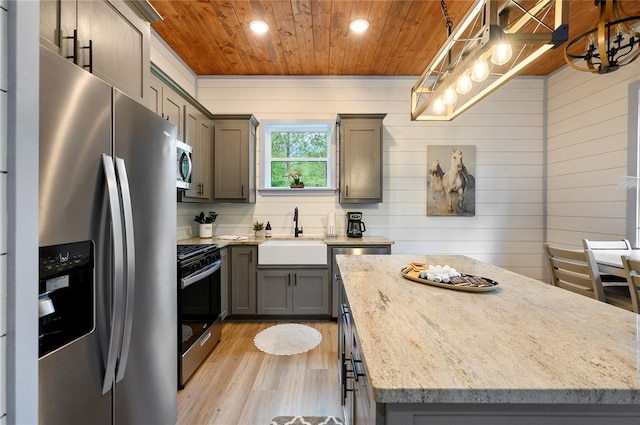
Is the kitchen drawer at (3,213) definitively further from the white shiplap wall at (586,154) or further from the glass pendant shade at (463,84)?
the white shiplap wall at (586,154)

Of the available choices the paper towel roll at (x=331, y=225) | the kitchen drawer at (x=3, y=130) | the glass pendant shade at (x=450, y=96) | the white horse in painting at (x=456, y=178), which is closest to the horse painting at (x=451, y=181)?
the white horse in painting at (x=456, y=178)

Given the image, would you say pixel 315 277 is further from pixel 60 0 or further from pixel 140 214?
pixel 60 0

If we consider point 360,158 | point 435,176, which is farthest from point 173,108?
point 435,176

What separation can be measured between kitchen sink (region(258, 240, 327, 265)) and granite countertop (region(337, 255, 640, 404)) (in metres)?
1.93

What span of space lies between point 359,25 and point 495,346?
2881 millimetres

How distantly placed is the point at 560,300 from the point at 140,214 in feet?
5.86

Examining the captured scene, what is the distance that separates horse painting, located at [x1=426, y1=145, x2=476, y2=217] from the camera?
154 inches

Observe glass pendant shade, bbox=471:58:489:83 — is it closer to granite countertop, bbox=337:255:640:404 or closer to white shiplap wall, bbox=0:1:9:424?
granite countertop, bbox=337:255:640:404

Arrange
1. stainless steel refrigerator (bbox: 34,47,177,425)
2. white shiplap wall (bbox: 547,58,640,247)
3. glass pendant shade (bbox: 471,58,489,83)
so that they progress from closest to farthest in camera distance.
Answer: stainless steel refrigerator (bbox: 34,47,177,425) → glass pendant shade (bbox: 471,58,489,83) → white shiplap wall (bbox: 547,58,640,247)

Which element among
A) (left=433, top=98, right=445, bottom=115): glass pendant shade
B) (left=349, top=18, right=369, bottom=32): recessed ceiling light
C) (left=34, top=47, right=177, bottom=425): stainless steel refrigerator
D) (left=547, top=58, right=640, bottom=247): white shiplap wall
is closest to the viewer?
(left=34, top=47, right=177, bottom=425): stainless steel refrigerator

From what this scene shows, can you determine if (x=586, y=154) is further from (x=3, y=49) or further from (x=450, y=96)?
(x=3, y=49)

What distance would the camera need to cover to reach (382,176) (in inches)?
147

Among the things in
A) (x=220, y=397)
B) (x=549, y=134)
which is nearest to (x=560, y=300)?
(x=220, y=397)

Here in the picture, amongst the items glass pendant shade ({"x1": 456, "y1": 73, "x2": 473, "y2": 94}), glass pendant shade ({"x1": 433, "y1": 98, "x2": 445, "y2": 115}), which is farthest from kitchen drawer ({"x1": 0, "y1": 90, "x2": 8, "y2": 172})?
glass pendant shade ({"x1": 433, "y1": 98, "x2": 445, "y2": 115})
